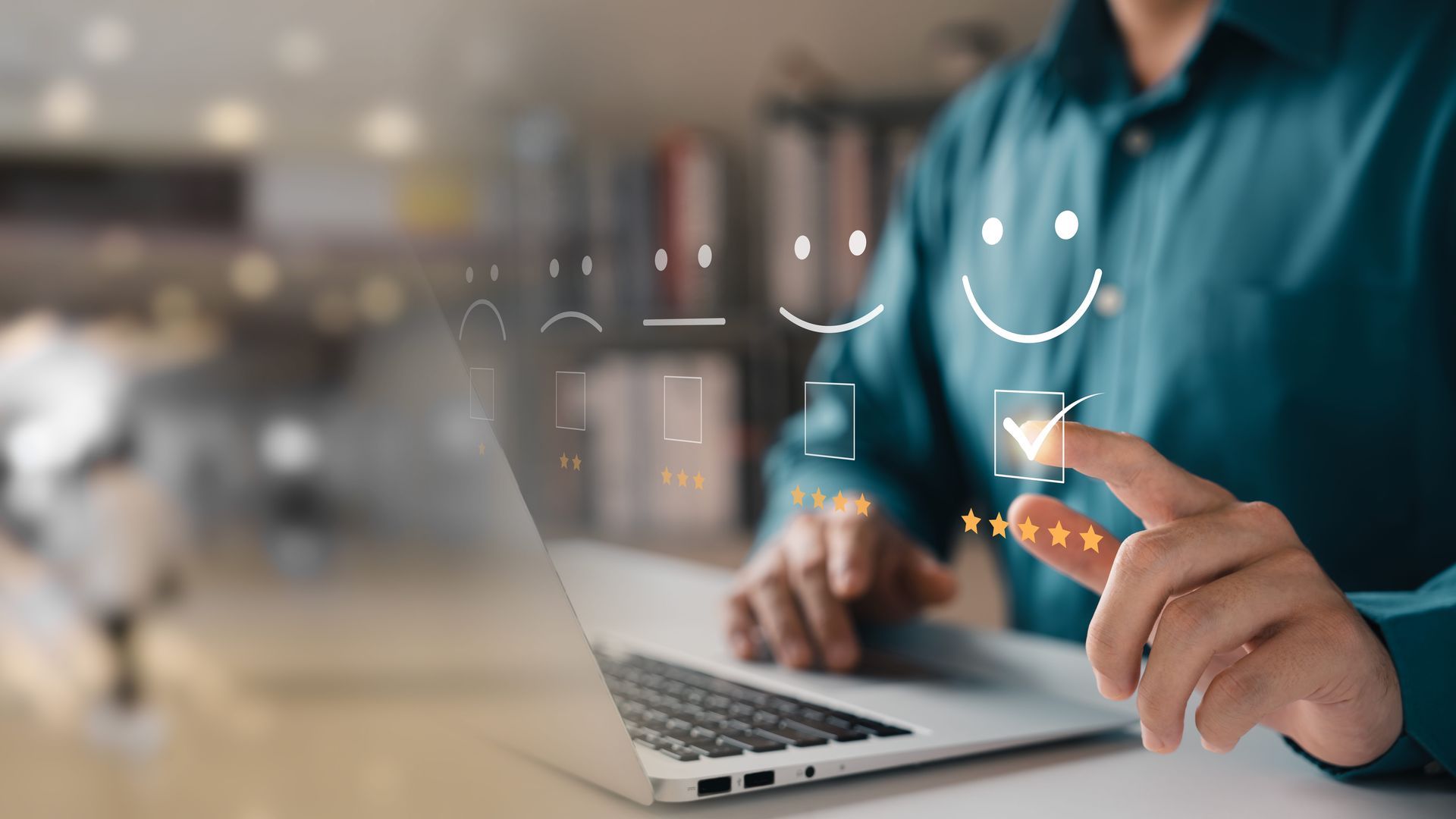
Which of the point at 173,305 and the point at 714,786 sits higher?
the point at 173,305

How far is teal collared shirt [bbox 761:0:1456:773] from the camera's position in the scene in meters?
0.36

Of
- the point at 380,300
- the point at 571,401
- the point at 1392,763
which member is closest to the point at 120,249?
the point at 380,300

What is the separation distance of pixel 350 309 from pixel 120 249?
278 mm

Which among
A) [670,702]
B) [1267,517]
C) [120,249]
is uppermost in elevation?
[120,249]

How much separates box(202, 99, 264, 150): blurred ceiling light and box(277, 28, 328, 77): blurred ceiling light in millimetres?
56

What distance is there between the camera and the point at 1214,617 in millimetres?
290

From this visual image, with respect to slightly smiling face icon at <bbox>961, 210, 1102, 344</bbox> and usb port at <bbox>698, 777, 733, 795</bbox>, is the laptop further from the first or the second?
slightly smiling face icon at <bbox>961, 210, 1102, 344</bbox>

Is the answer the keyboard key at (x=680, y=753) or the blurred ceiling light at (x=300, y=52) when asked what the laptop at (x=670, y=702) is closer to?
the keyboard key at (x=680, y=753)

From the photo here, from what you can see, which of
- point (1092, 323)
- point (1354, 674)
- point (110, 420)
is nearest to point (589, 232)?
point (1092, 323)

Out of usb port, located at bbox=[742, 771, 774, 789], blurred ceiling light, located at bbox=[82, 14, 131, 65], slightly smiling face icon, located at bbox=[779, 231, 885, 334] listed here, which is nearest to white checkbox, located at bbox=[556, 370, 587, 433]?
slightly smiling face icon, located at bbox=[779, 231, 885, 334]

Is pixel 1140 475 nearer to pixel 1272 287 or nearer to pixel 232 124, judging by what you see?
pixel 1272 287

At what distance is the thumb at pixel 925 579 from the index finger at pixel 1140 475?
0.18 meters

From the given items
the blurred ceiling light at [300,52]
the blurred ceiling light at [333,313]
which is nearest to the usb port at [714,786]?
the blurred ceiling light at [333,313]

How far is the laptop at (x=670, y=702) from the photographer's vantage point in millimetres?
339
